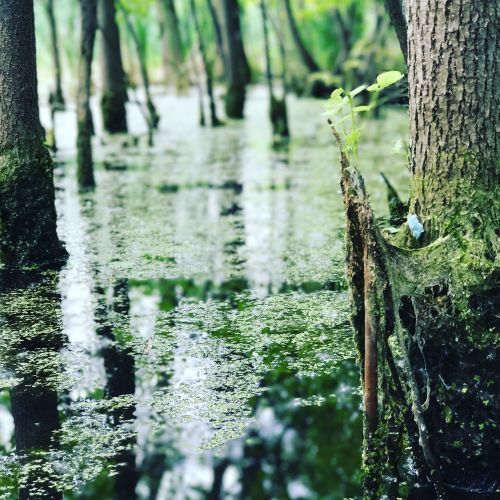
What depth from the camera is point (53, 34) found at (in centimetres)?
1330

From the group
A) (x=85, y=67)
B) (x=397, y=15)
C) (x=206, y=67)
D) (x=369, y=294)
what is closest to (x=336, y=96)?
(x=369, y=294)

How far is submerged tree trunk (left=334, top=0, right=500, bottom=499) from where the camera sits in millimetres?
2738

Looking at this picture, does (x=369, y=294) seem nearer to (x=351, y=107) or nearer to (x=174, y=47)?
(x=351, y=107)

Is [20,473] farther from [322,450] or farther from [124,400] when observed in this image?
[322,450]

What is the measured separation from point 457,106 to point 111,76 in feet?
31.3

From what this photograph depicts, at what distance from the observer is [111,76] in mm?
11977

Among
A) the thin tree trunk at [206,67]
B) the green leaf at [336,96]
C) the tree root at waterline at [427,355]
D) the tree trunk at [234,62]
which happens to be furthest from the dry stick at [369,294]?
the tree trunk at [234,62]

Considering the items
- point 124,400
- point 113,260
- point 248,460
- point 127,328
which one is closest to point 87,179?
point 113,260

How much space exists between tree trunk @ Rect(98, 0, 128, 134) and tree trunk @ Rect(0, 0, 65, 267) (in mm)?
6448

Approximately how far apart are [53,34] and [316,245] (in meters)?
8.70

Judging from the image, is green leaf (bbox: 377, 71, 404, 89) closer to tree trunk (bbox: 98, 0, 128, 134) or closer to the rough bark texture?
the rough bark texture

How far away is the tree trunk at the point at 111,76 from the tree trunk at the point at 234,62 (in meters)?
2.71

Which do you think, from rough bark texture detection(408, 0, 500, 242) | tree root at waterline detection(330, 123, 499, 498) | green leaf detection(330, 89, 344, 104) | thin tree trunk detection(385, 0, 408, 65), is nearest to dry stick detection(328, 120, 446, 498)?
tree root at waterline detection(330, 123, 499, 498)

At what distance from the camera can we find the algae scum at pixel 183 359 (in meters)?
3.04
